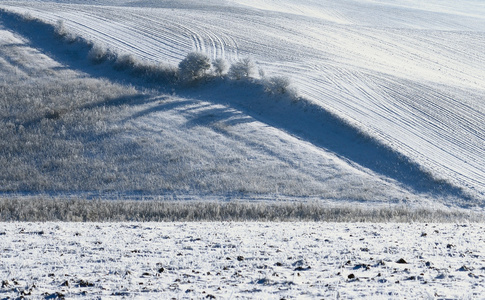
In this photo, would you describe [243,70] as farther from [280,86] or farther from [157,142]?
[157,142]

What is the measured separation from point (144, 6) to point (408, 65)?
111 feet

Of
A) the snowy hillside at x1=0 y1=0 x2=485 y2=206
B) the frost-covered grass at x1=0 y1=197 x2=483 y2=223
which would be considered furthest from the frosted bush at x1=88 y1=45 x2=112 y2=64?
the frost-covered grass at x1=0 y1=197 x2=483 y2=223

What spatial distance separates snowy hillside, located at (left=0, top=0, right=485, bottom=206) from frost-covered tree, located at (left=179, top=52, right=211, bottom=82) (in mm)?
1037

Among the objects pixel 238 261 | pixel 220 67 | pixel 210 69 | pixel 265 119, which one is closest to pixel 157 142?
pixel 265 119

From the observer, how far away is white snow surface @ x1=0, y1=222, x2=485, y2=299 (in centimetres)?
880

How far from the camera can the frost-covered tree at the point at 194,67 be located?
117 ft

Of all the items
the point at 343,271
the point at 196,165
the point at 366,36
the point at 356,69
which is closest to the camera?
the point at 343,271

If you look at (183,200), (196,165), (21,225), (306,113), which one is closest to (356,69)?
(306,113)

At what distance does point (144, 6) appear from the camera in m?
67.4

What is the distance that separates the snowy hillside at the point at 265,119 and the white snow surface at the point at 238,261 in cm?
869

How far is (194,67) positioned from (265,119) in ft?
23.5

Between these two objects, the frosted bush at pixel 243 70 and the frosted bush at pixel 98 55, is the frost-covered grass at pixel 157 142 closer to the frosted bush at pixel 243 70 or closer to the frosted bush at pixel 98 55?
the frosted bush at pixel 243 70

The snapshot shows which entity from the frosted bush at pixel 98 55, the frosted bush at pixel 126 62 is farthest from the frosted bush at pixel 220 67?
the frosted bush at pixel 98 55

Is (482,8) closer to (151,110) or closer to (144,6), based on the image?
(144,6)
